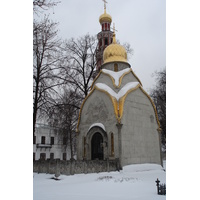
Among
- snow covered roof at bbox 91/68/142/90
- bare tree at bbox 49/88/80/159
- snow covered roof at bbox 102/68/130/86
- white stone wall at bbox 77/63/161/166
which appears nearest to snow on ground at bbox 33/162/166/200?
white stone wall at bbox 77/63/161/166

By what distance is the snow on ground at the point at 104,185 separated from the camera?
4797 mm

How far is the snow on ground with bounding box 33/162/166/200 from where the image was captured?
4797 mm

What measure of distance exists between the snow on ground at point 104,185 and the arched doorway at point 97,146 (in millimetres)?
2038

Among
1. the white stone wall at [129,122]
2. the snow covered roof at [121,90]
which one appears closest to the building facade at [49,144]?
the white stone wall at [129,122]

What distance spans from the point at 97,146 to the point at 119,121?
2358 mm

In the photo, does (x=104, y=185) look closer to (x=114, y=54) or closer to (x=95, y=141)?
(x=95, y=141)

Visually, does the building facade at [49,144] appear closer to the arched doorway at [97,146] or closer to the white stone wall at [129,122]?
the white stone wall at [129,122]

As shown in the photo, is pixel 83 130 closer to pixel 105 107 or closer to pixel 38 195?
pixel 105 107

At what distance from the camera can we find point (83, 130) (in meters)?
13.8

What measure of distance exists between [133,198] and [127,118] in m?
7.74

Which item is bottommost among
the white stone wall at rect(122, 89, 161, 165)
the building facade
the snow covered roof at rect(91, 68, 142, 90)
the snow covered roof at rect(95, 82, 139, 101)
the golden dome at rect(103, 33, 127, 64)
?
the building facade

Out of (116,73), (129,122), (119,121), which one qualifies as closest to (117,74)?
(116,73)

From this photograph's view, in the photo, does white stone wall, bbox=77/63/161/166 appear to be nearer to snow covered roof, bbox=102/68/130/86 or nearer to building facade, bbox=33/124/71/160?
snow covered roof, bbox=102/68/130/86

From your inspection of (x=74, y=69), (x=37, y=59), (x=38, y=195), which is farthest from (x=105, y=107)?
(x=38, y=195)
